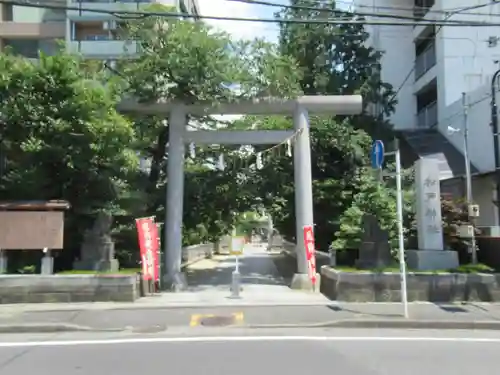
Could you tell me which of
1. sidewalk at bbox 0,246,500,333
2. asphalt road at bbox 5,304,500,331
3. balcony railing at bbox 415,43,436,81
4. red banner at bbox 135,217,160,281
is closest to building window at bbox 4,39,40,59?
balcony railing at bbox 415,43,436,81

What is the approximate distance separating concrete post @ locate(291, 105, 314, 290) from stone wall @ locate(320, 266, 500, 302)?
4029mm

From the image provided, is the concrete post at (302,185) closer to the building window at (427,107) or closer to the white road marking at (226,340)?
the white road marking at (226,340)

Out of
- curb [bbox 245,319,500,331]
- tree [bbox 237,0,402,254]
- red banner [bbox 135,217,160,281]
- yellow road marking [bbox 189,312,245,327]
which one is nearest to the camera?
curb [bbox 245,319,500,331]

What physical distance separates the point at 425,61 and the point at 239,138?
17.0m

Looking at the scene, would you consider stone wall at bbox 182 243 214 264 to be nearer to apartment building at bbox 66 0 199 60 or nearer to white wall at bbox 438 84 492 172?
apartment building at bbox 66 0 199 60

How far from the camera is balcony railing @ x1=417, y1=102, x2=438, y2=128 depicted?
1126 inches

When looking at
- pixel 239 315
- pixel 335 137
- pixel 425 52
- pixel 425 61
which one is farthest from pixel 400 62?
pixel 239 315

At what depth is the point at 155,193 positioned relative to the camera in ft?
61.1

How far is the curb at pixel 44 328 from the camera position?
10117 millimetres

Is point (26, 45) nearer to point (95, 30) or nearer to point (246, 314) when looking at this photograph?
point (95, 30)

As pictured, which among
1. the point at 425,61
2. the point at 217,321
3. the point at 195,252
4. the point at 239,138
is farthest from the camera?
the point at 195,252

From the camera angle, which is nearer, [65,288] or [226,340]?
[226,340]

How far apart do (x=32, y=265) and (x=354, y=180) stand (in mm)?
11255

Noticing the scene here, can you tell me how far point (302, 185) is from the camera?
17141mm
